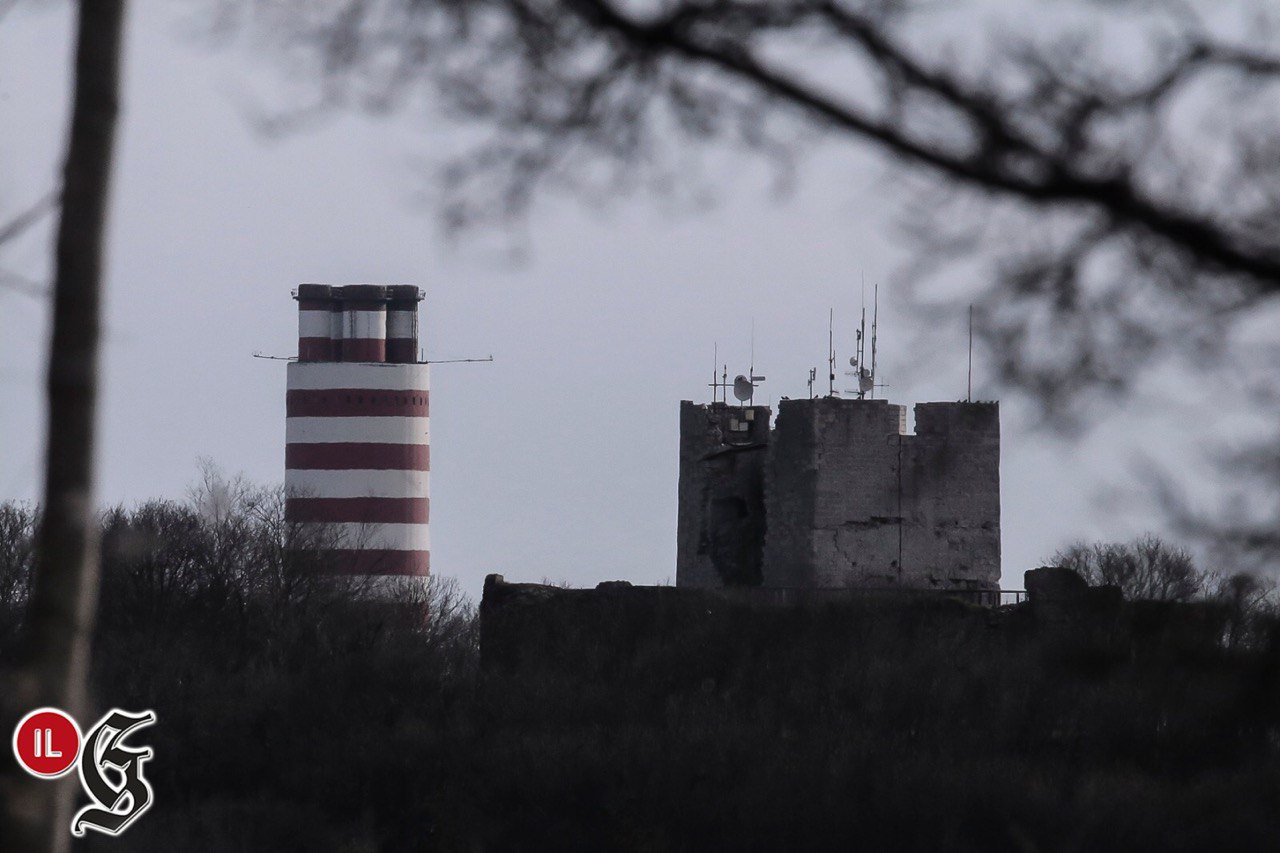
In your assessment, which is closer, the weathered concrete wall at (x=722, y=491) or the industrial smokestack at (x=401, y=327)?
the weathered concrete wall at (x=722, y=491)

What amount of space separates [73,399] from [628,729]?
796 inches

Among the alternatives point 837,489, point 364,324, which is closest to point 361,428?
point 364,324

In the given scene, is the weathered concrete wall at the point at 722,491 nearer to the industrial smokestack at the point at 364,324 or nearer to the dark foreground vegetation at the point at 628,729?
the dark foreground vegetation at the point at 628,729

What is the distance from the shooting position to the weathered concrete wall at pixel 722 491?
29.1 meters

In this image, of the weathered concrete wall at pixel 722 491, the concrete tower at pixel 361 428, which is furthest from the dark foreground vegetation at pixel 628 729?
the concrete tower at pixel 361 428

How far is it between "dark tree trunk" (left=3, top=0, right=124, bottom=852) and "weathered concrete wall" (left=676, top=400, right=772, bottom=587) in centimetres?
2429

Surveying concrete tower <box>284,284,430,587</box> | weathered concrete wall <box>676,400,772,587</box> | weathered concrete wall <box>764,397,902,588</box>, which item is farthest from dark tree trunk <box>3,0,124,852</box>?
concrete tower <box>284,284,430,587</box>

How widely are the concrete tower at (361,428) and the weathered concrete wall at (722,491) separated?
485 inches

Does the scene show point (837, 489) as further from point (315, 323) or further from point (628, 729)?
point (315, 323)

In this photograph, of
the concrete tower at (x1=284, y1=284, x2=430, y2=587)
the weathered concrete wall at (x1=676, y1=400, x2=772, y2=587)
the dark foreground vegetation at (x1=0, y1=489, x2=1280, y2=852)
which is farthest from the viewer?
the concrete tower at (x1=284, y1=284, x2=430, y2=587)

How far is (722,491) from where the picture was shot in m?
29.2

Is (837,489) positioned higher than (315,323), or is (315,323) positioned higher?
→ (315,323)

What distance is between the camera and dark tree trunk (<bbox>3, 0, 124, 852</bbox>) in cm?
452

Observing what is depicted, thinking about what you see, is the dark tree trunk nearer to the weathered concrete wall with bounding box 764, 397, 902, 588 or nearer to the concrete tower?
the weathered concrete wall with bounding box 764, 397, 902, 588
